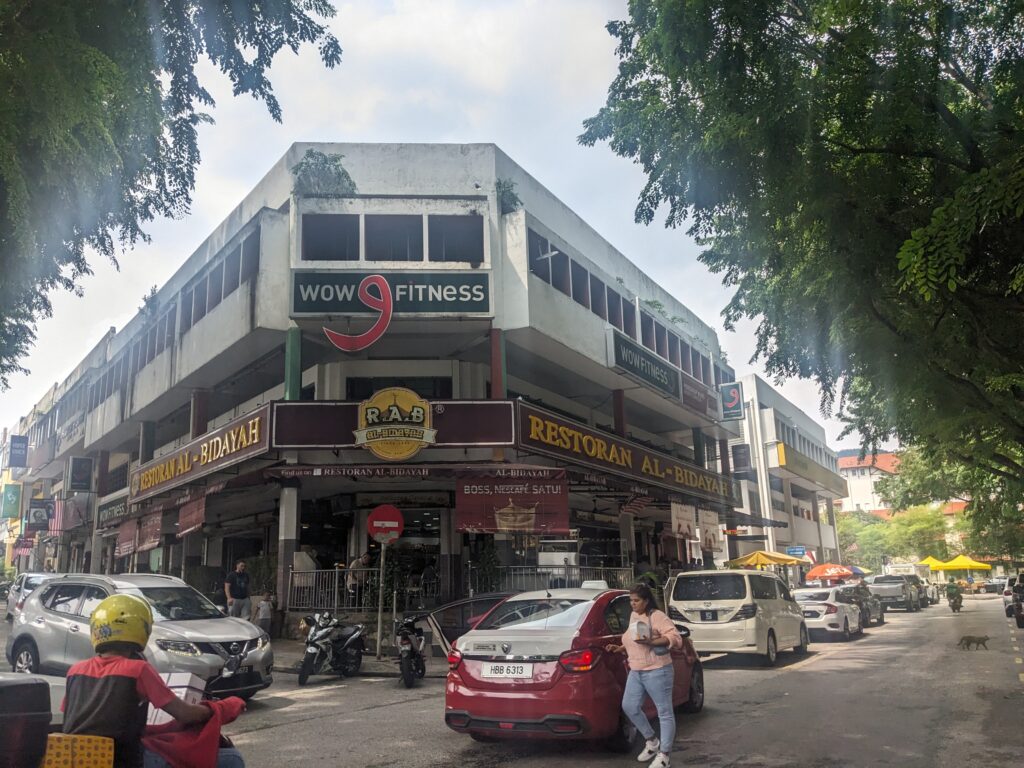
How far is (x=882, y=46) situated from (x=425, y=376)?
16950 millimetres

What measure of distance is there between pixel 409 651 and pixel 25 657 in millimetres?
5763

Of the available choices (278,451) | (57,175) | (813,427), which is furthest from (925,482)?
(813,427)

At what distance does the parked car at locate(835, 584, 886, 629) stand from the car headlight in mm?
18608

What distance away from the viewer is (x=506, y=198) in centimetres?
2192

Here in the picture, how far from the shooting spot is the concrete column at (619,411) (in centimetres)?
2609

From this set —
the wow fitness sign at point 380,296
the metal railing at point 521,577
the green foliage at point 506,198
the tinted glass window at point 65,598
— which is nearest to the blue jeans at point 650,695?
the tinted glass window at point 65,598

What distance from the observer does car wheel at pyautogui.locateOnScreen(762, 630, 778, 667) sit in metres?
14.9

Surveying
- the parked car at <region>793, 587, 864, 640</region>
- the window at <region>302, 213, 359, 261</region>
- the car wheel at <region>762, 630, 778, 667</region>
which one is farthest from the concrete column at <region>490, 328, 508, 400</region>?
the parked car at <region>793, 587, 864, 640</region>

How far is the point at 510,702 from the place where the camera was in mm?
7387

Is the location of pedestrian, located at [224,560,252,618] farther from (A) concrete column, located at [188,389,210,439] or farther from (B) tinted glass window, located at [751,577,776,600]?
(B) tinted glass window, located at [751,577,776,600]

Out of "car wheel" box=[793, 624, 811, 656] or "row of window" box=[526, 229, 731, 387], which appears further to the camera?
"row of window" box=[526, 229, 731, 387]

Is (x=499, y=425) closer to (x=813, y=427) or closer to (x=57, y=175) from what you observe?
(x=57, y=175)

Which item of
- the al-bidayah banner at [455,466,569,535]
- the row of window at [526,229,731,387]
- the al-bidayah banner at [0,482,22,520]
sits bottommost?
the al-bidayah banner at [455,466,569,535]

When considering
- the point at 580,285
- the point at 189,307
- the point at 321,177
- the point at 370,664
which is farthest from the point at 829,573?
the point at 189,307
